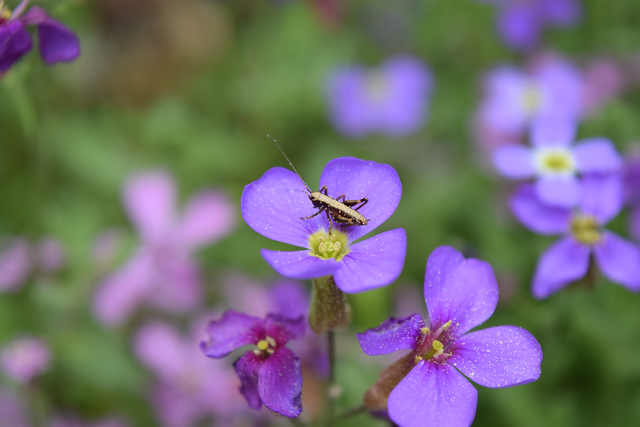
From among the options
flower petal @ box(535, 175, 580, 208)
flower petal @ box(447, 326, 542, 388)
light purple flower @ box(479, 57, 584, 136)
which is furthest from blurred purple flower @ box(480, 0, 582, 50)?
flower petal @ box(447, 326, 542, 388)

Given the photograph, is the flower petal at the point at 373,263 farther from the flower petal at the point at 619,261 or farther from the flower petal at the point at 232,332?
the flower petal at the point at 619,261

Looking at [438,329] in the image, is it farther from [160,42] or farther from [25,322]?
[160,42]

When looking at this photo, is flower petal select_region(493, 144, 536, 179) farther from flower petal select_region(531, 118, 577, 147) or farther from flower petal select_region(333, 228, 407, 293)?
flower petal select_region(333, 228, 407, 293)

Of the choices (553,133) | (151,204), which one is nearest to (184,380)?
(151,204)

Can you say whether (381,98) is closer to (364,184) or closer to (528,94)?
(528,94)

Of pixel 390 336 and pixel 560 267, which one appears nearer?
pixel 390 336

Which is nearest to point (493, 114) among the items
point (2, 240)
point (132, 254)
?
point (132, 254)

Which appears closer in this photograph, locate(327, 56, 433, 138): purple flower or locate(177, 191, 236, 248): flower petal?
locate(177, 191, 236, 248): flower petal
